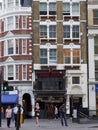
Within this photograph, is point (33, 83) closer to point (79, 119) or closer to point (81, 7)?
point (81, 7)

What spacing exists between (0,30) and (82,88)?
14.2 meters

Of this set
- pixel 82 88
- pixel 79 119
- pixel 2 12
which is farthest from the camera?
pixel 2 12

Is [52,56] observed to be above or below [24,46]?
below

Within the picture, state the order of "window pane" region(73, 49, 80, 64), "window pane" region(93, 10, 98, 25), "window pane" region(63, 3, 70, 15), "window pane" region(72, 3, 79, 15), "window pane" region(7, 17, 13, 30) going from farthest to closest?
"window pane" region(7, 17, 13, 30) → "window pane" region(72, 3, 79, 15) → "window pane" region(63, 3, 70, 15) → "window pane" region(93, 10, 98, 25) → "window pane" region(73, 49, 80, 64)

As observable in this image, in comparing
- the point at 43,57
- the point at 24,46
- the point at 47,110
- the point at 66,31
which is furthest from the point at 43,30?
the point at 47,110

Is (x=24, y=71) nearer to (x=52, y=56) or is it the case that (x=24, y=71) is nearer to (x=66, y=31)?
(x=52, y=56)

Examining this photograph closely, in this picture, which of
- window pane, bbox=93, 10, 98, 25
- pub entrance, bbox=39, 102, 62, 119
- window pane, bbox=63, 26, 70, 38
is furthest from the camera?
window pane, bbox=63, 26, 70, 38

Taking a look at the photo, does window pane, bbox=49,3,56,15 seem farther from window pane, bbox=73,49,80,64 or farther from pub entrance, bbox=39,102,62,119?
pub entrance, bbox=39,102,62,119

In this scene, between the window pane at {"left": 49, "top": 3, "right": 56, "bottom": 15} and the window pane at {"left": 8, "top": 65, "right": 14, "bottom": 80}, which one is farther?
the window pane at {"left": 8, "top": 65, "right": 14, "bottom": 80}

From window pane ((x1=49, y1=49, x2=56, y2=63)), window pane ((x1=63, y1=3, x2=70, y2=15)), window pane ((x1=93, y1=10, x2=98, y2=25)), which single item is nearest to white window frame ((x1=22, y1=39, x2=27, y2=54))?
window pane ((x1=49, y1=49, x2=56, y2=63))

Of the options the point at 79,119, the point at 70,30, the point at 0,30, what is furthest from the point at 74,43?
the point at 79,119

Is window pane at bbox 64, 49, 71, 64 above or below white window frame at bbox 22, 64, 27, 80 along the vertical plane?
above

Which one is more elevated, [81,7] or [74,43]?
[81,7]

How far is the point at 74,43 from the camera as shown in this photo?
64.4 metres
